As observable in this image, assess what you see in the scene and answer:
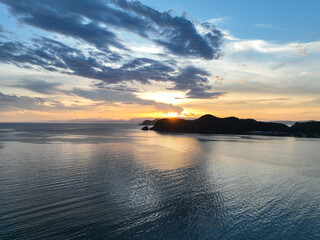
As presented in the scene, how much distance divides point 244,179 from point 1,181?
33291mm

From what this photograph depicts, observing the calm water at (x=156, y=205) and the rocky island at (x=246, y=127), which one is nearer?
the calm water at (x=156, y=205)

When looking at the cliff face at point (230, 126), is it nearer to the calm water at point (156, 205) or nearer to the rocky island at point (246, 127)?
the rocky island at point (246, 127)

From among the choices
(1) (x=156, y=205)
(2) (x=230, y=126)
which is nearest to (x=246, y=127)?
(2) (x=230, y=126)

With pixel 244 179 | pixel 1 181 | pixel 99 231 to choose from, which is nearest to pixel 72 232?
pixel 99 231

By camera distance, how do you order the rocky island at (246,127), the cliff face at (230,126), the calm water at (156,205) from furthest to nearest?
the cliff face at (230,126), the rocky island at (246,127), the calm water at (156,205)

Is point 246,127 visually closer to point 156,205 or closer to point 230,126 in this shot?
point 230,126

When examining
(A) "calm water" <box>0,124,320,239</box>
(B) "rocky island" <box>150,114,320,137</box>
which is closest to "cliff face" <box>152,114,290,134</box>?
(B) "rocky island" <box>150,114,320,137</box>

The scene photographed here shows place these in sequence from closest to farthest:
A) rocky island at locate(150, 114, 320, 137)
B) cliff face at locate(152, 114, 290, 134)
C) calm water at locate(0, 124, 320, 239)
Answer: calm water at locate(0, 124, 320, 239) → rocky island at locate(150, 114, 320, 137) → cliff face at locate(152, 114, 290, 134)

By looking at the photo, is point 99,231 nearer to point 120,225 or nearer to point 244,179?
point 120,225

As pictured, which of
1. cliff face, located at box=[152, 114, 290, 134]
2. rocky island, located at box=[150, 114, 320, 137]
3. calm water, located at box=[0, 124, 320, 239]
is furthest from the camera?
cliff face, located at box=[152, 114, 290, 134]

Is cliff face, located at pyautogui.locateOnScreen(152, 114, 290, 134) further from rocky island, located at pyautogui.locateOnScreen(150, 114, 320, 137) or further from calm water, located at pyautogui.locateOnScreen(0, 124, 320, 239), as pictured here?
calm water, located at pyautogui.locateOnScreen(0, 124, 320, 239)

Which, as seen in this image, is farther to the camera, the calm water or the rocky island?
the rocky island

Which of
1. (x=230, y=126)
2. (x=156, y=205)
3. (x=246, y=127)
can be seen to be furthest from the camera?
(x=230, y=126)

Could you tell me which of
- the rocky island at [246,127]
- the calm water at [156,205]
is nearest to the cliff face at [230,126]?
the rocky island at [246,127]
